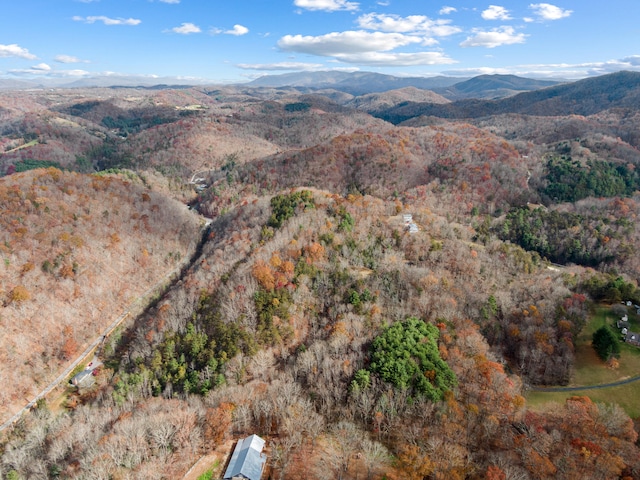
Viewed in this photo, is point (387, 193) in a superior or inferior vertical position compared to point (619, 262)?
superior

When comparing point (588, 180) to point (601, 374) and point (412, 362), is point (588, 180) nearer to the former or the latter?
point (601, 374)

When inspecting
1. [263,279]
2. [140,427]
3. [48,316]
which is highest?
[263,279]

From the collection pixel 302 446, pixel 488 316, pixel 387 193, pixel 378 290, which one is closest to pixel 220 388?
pixel 302 446

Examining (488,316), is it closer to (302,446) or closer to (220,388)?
(302,446)

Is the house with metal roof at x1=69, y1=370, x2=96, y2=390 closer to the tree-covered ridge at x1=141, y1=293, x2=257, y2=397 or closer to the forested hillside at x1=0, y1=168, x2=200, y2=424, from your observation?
the forested hillside at x1=0, y1=168, x2=200, y2=424

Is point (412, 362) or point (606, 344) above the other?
point (412, 362)

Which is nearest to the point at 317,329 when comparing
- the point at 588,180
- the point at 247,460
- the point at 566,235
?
the point at 247,460

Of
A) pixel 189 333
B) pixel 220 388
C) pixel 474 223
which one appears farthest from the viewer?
pixel 474 223
